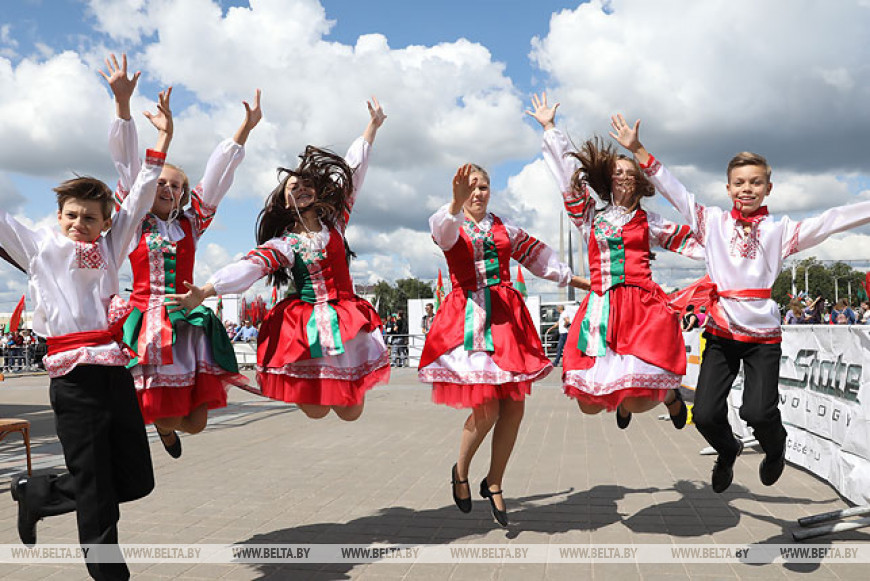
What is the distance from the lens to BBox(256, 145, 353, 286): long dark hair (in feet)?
14.8

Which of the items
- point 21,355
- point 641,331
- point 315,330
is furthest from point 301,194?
point 21,355

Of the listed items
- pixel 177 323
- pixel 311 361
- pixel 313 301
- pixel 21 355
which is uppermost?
pixel 313 301

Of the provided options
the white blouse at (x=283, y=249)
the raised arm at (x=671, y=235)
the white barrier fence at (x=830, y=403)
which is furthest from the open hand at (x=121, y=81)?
the white barrier fence at (x=830, y=403)

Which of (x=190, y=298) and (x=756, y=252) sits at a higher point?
(x=756, y=252)

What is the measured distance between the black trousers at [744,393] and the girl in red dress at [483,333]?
0.97 m

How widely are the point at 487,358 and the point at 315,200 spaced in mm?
1481

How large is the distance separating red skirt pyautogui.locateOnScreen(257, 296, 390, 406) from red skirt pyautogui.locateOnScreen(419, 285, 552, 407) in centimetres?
39

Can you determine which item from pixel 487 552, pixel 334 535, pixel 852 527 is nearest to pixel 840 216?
pixel 852 527

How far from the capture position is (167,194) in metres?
4.21

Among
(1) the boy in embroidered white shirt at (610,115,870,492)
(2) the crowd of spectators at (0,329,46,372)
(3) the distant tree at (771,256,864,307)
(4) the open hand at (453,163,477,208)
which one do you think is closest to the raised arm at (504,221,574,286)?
(4) the open hand at (453,163,477,208)

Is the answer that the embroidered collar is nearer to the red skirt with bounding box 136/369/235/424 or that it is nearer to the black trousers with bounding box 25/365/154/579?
the red skirt with bounding box 136/369/235/424

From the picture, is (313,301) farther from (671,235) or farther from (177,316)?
(671,235)

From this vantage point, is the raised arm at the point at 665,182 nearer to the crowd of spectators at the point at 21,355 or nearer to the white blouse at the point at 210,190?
the white blouse at the point at 210,190

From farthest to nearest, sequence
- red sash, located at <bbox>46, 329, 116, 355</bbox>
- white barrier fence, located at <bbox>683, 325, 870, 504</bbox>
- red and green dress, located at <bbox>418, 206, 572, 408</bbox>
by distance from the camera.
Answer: white barrier fence, located at <bbox>683, 325, 870, 504</bbox>
red and green dress, located at <bbox>418, 206, 572, 408</bbox>
red sash, located at <bbox>46, 329, 116, 355</bbox>
